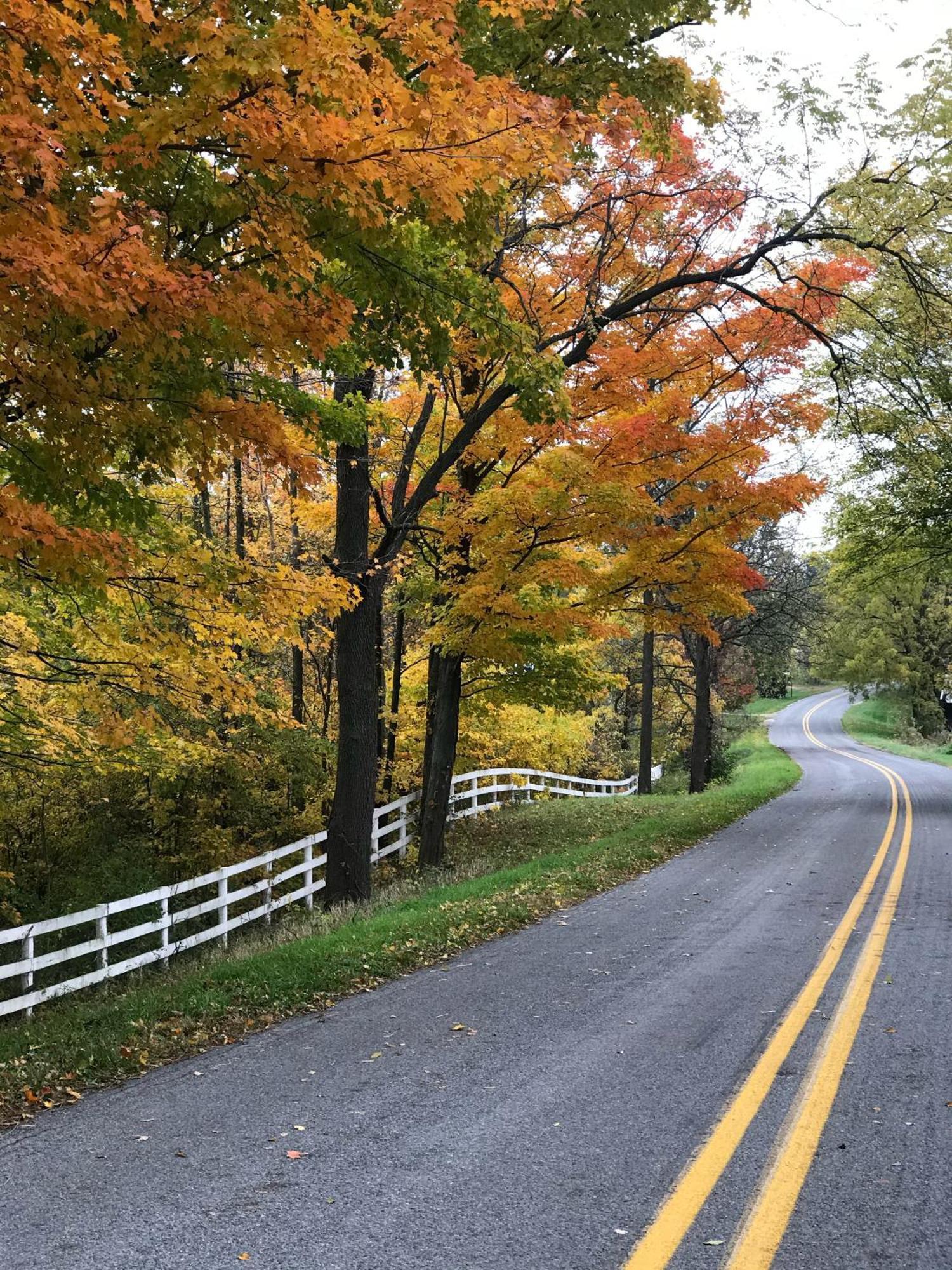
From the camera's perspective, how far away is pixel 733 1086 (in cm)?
453

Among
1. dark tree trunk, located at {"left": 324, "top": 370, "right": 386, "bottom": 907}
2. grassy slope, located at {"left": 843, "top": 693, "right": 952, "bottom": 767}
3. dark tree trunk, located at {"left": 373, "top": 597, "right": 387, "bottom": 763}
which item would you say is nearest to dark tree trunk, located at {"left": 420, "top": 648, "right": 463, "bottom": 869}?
dark tree trunk, located at {"left": 373, "top": 597, "right": 387, "bottom": 763}

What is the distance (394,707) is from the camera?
1867cm

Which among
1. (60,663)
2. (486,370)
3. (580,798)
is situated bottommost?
(580,798)

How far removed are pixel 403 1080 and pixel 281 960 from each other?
2591mm

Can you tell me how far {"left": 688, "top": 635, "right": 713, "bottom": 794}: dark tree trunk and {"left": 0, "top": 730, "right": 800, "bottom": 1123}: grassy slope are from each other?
9.58 metres

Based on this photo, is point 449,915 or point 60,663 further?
point 60,663

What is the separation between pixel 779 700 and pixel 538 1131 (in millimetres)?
88445

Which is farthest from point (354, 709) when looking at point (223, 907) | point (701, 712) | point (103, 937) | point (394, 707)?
point (701, 712)

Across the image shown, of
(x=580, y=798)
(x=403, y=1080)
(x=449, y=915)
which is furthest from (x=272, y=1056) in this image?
(x=580, y=798)

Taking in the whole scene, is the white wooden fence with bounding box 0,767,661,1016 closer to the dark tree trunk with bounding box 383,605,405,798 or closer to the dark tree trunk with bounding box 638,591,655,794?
the dark tree trunk with bounding box 383,605,405,798

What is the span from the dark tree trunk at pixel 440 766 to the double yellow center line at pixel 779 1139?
7.56 m

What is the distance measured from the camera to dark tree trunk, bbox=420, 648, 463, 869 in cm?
1398

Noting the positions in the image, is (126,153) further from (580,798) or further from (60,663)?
(580,798)

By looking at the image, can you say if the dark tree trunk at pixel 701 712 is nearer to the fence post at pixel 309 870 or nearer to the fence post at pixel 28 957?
the fence post at pixel 309 870
